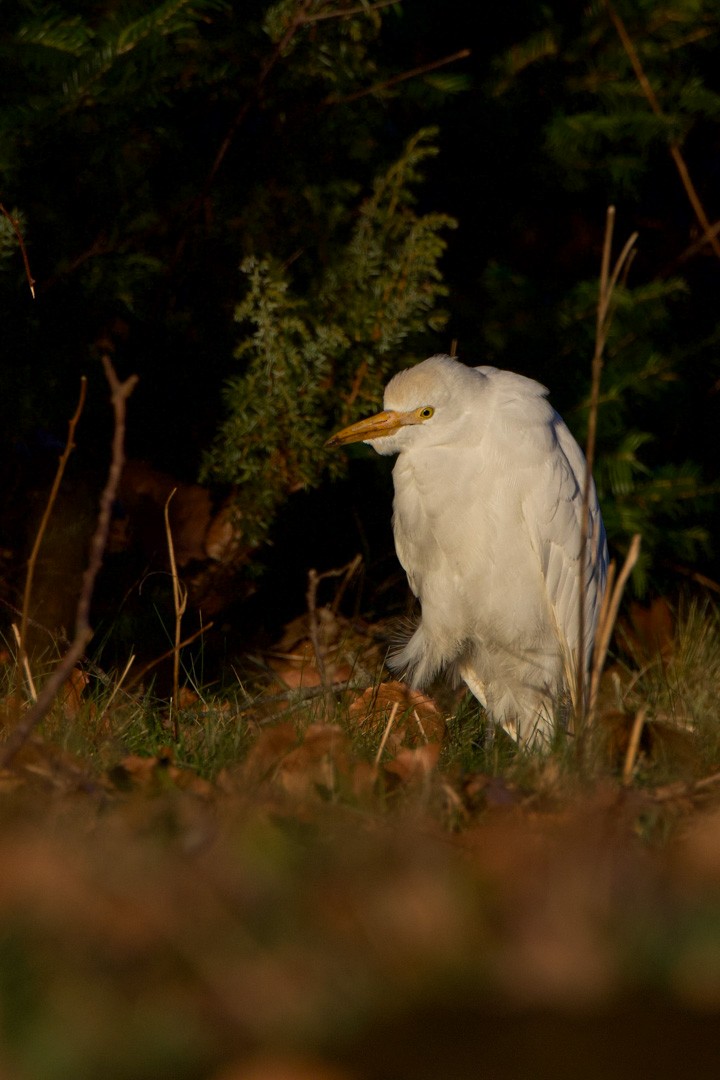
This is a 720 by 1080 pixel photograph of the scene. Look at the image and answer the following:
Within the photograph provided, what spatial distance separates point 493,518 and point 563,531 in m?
0.27

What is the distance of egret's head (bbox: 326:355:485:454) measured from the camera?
165 inches

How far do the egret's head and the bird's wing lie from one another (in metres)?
0.37

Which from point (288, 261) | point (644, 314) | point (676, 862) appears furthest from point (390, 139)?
point (676, 862)

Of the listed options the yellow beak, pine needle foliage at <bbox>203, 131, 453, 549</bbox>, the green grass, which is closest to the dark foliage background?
pine needle foliage at <bbox>203, 131, 453, 549</bbox>

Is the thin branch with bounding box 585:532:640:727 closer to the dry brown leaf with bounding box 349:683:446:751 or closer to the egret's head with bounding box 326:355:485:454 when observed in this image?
the dry brown leaf with bounding box 349:683:446:751

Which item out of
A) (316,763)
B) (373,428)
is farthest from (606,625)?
(373,428)

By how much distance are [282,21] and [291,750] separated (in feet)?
9.47

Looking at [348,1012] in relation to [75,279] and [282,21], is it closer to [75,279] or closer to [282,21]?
[75,279]

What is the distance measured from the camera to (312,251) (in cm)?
495

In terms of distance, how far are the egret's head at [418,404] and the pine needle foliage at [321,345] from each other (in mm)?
434

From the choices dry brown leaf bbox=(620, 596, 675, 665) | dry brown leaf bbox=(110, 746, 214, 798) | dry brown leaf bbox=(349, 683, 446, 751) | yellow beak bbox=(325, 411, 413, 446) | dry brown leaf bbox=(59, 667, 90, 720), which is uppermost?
yellow beak bbox=(325, 411, 413, 446)

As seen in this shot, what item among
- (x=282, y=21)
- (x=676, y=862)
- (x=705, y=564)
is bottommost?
(x=705, y=564)

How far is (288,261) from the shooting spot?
4.84 meters

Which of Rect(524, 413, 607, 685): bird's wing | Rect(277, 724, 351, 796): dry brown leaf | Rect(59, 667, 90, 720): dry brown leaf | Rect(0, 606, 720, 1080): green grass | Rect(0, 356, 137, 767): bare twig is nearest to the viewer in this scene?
Rect(0, 606, 720, 1080): green grass
